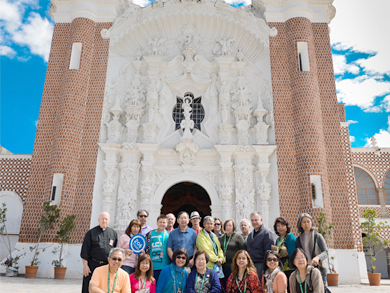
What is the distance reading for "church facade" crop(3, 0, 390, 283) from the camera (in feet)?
36.0

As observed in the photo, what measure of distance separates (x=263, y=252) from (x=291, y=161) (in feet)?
20.7

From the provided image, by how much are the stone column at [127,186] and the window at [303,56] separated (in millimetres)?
6895

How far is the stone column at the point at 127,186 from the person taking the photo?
35.9 ft

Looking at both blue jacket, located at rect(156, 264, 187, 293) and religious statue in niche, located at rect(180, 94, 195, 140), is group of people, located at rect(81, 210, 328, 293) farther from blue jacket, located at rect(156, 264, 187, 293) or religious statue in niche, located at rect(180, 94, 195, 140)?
religious statue in niche, located at rect(180, 94, 195, 140)

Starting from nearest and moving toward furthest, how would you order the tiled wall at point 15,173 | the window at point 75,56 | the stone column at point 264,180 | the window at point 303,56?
the stone column at point 264,180
the window at point 303,56
the window at point 75,56
the tiled wall at point 15,173

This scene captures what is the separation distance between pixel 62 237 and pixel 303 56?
1061cm

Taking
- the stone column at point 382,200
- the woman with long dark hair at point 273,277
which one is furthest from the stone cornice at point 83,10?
the stone column at point 382,200

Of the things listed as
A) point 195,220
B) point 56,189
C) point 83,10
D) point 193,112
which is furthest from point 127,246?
point 83,10

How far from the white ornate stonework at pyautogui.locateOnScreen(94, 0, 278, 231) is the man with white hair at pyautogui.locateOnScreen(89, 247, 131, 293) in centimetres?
673

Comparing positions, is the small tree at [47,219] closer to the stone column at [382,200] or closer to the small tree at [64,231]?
the small tree at [64,231]

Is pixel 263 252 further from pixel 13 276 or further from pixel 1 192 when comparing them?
pixel 1 192

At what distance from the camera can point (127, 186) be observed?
11258 mm

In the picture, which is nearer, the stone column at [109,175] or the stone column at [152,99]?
the stone column at [109,175]

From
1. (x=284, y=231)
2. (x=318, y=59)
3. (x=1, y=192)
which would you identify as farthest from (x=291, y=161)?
(x=1, y=192)
